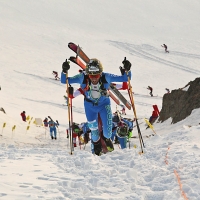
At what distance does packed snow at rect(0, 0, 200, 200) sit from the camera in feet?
13.1

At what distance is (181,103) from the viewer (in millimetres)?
13570

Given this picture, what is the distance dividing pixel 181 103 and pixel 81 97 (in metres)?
15.5

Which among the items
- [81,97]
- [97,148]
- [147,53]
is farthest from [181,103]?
[147,53]

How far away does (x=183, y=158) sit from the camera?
498 centimetres

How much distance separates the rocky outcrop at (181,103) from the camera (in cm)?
1189

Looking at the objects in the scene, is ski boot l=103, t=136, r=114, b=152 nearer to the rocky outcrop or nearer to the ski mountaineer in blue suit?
the ski mountaineer in blue suit

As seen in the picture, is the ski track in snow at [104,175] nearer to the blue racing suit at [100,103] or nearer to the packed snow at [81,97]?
the packed snow at [81,97]

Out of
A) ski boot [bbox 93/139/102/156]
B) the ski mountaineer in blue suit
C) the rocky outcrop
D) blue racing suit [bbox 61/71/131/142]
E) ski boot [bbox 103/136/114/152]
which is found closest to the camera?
the ski mountaineer in blue suit

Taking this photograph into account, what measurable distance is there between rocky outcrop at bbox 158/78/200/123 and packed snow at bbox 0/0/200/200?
0.58 m

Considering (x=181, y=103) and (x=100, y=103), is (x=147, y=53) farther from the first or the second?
(x=100, y=103)

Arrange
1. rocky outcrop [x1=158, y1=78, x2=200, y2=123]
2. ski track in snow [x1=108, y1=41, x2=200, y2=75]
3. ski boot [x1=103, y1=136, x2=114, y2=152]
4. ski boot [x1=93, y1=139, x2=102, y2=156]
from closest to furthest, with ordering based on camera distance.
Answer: ski boot [x1=93, y1=139, x2=102, y2=156] < ski boot [x1=103, y1=136, x2=114, y2=152] < rocky outcrop [x1=158, y1=78, x2=200, y2=123] < ski track in snow [x1=108, y1=41, x2=200, y2=75]

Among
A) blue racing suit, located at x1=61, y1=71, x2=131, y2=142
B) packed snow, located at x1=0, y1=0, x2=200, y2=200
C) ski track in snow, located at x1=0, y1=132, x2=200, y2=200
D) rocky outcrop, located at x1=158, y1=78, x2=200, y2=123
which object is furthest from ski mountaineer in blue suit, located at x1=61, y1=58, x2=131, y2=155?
rocky outcrop, located at x1=158, y1=78, x2=200, y2=123

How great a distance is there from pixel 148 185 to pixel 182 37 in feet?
163

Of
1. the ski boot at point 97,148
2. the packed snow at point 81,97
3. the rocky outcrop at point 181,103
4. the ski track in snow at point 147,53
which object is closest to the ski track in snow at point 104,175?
the packed snow at point 81,97
